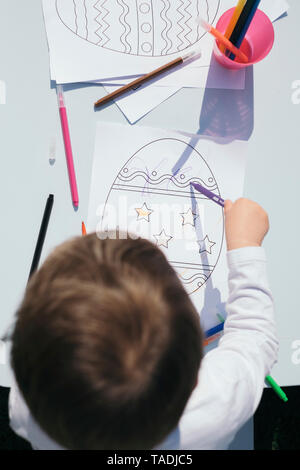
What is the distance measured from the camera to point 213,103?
0.60 metres

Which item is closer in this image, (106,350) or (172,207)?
(106,350)

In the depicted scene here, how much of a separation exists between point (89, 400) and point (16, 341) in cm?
10

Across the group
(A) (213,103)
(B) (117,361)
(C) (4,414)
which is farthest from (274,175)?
(C) (4,414)

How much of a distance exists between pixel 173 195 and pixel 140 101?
146mm

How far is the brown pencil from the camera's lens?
0.58 meters

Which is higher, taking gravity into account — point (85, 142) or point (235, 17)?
point (235, 17)

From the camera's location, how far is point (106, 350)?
0.35 meters

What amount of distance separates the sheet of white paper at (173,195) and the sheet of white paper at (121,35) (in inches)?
3.5

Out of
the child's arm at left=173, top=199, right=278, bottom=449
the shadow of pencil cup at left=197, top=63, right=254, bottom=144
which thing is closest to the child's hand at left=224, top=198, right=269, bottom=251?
the child's arm at left=173, top=199, right=278, bottom=449

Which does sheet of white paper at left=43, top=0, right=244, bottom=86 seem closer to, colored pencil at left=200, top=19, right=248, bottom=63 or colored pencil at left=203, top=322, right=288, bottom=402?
colored pencil at left=200, top=19, right=248, bottom=63

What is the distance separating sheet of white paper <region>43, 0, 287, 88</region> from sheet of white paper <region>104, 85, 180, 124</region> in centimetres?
2

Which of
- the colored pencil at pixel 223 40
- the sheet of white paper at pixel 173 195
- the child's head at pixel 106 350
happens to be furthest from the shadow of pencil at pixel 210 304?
the colored pencil at pixel 223 40

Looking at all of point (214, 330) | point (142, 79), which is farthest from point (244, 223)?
point (142, 79)

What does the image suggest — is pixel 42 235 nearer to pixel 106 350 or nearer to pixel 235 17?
pixel 106 350
